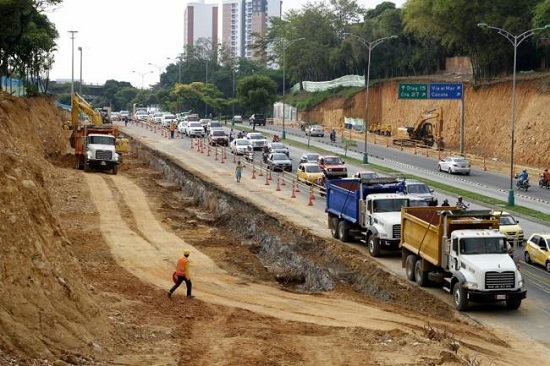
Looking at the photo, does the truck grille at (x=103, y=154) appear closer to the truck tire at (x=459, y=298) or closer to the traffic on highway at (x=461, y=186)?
the traffic on highway at (x=461, y=186)

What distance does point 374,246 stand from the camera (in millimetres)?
32688

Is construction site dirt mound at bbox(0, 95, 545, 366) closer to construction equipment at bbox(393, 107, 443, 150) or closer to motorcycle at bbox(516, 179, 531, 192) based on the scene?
motorcycle at bbox(516, 179, 531, 192)

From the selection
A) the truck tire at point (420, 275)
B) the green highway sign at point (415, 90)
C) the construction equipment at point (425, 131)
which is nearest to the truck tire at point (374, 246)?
the truck tire at point (420, 275)

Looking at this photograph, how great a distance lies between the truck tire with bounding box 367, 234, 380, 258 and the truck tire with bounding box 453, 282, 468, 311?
679cm

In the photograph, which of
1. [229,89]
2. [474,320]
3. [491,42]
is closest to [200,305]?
[474,320]

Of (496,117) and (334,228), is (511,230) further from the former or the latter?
(496,117)

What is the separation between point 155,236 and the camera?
39281 mm

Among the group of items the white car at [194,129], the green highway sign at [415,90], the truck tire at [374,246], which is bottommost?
the truck tire at [374,246]

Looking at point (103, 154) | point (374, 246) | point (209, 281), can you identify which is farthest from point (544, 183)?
point (209, 281)

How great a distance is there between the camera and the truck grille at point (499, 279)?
81.4 ft

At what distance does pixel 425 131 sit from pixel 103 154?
1596 inches

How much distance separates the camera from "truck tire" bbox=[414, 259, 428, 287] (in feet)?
92.4

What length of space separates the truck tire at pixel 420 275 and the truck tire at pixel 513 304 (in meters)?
3.09

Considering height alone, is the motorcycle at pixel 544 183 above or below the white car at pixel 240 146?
below
